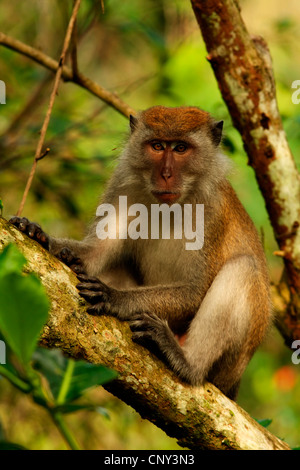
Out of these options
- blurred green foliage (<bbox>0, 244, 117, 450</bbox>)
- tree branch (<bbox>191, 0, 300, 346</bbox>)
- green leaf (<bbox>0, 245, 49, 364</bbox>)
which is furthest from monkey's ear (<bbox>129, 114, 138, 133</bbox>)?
green leaf (<bbox>0, 245, 49, 364</bbox>)

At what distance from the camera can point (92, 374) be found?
2051 millimetres

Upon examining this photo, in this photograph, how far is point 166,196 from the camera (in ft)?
15.0

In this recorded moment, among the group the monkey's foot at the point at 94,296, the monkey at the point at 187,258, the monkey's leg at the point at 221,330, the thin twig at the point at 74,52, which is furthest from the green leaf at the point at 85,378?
the thin twig at the point at 74,52

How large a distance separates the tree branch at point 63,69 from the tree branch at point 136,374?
2337 mm

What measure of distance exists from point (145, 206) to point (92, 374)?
3.00 m

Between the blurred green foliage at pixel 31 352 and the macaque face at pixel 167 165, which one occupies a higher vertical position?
the macaque face at pixel 167 165

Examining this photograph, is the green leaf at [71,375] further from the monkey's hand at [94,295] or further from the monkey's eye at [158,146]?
the monkey's eye at [158,146]

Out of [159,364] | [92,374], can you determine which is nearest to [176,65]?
[159,364]

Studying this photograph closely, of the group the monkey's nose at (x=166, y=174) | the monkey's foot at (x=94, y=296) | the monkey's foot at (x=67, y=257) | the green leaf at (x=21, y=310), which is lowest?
the green leaf at (x=21, y=310)

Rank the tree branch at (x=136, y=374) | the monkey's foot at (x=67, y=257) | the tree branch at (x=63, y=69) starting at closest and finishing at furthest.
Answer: the tree branch at (x=136, y=374) → the monkey's foot at (x=67, y=257) → the tree branch at (x=63, y=69)

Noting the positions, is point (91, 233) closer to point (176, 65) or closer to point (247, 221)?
point (247, 221)

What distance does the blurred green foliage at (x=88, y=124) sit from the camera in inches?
258

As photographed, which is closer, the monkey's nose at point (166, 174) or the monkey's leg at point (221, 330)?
the monkey's leg at point (221, 330)

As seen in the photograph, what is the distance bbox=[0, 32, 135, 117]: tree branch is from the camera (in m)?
5.19
